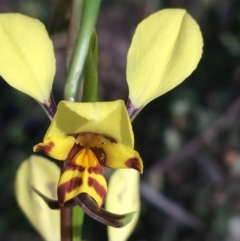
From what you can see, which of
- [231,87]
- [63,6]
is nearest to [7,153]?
[231,87]

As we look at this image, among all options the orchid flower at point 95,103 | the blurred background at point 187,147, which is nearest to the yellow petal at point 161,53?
the orchid flower at point 95,103

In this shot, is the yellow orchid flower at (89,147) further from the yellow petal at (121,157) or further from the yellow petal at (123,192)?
the yellow petal at (123,192)

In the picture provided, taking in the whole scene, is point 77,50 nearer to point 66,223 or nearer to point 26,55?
point 26,55

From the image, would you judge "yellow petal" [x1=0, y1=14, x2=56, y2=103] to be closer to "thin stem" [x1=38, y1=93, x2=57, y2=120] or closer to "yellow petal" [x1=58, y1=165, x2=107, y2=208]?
"thin stem" [x1=38, y1=93, x2=57, y2=120]

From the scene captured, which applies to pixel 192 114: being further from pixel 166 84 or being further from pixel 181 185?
pixel 166 84

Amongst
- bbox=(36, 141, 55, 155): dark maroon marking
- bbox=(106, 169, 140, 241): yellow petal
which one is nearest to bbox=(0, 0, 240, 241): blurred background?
bbox=(106, 169, 140, 241): yellow petal

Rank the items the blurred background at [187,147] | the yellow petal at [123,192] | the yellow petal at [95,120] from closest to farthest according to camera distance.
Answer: the yellow petal at [95,120] < the yellow petal at [123,192] < the blurred background at [187,147]

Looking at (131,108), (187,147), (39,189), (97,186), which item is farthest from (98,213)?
(187,147)

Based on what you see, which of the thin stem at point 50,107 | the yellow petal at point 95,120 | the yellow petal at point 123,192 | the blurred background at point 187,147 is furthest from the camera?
the blurred background at point 187,147
